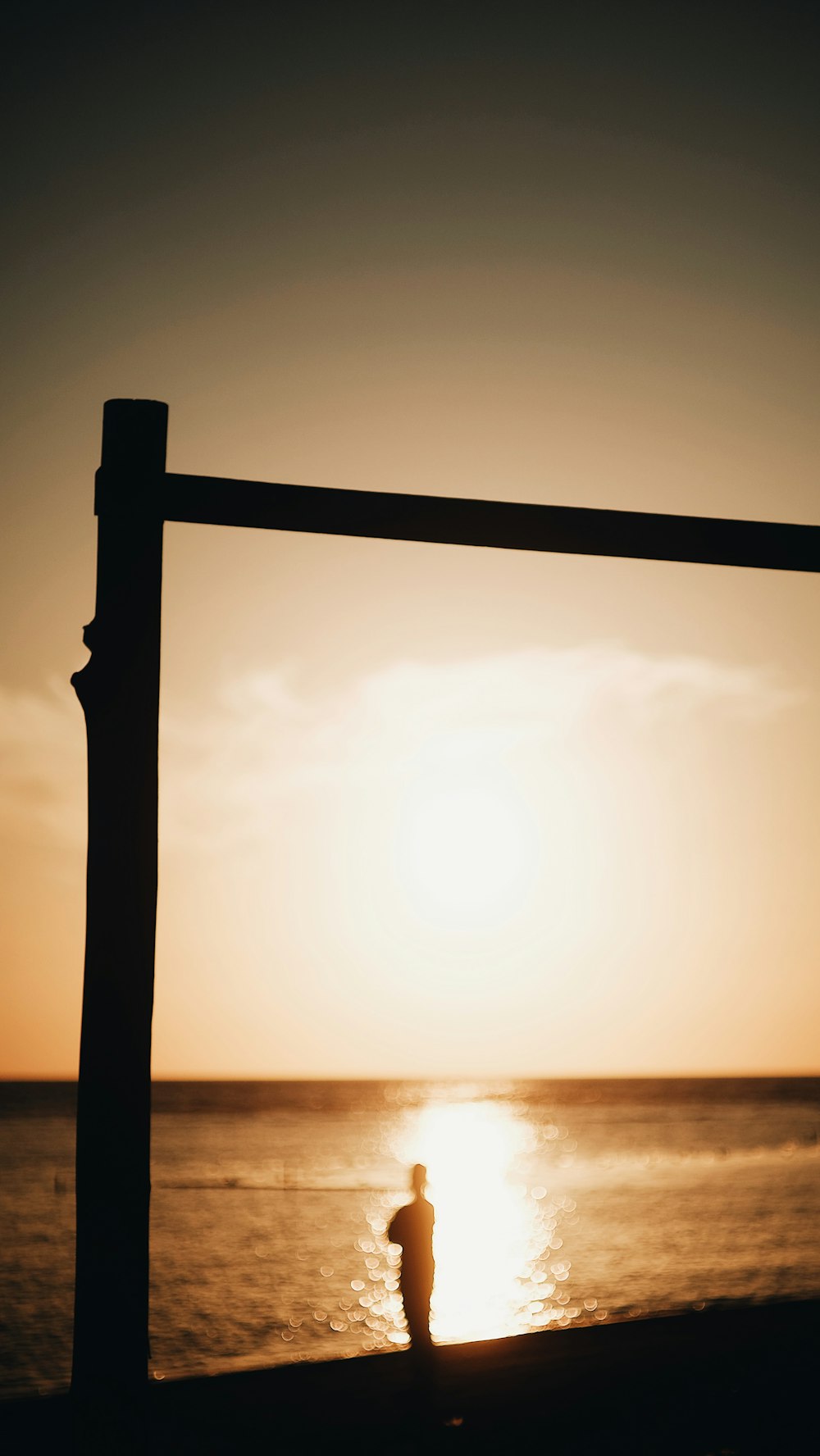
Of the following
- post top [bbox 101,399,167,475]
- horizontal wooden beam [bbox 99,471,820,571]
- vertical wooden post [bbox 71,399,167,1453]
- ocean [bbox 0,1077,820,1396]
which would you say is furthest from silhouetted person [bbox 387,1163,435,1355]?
ocean [bbox 0,1077,820,1396]

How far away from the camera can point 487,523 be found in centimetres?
271

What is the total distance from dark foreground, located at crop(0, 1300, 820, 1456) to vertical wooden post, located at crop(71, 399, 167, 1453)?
2773mm

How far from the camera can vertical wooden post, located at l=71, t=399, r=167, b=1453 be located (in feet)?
7.52

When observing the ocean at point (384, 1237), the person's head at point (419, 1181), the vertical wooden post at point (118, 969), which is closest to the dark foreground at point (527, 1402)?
the person's head at point (419, 1181)

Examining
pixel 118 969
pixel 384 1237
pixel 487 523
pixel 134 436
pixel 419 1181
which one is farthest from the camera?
pixel 384 1237

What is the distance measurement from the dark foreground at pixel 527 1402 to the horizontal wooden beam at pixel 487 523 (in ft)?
13.0

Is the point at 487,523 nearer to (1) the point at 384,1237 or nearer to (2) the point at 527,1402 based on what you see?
(2) the point at 527,1402

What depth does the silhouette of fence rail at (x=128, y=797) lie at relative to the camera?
230cm

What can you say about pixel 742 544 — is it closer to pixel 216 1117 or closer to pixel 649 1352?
pixel 649 1352

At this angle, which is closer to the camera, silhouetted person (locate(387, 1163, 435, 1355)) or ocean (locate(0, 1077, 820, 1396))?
silhouetted person (locate(387, 1163, 435, 1355))

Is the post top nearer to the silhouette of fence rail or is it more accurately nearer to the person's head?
the silhouette of fence rail

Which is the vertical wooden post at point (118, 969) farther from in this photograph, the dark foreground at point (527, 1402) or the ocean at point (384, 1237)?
the ocean at point (384, 1237)

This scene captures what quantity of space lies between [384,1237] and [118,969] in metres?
37.3

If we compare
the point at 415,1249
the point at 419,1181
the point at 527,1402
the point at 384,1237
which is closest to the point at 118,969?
the point at 527,1402
